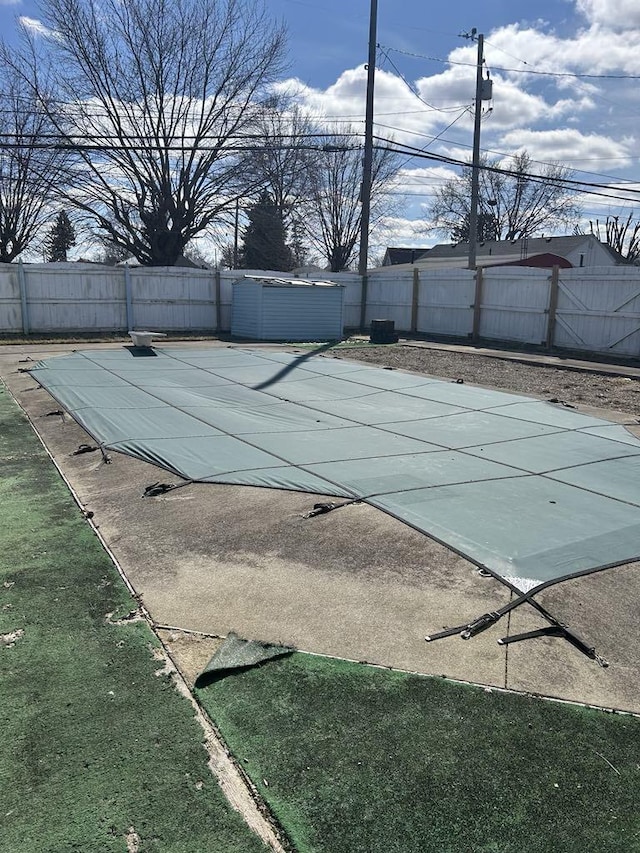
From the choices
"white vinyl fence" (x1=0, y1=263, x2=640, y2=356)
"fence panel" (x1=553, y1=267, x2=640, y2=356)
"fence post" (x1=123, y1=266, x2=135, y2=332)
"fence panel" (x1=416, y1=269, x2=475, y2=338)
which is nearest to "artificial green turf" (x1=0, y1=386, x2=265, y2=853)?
"fence panel" (x1=553, y1=267, x2=640, y2=356)

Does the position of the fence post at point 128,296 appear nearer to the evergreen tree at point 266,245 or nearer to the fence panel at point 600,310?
the fence panel at point 600,310

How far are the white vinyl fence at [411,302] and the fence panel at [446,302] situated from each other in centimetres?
3

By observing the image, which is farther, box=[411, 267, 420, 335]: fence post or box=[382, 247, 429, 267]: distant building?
box=[382, 247, 429, 267]: distant building

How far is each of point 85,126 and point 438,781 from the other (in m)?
25.3

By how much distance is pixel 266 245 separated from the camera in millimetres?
37312

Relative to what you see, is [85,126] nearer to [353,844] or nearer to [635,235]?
[353,844]

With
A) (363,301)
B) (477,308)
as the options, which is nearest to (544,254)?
(363,301)

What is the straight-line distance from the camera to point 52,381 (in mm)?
9211

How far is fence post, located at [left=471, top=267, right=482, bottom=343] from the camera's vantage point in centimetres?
1680

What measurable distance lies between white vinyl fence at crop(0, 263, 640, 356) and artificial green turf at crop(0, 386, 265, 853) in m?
13.5

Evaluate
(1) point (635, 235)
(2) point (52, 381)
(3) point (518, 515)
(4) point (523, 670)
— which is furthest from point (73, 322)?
(1) point (635, 235)

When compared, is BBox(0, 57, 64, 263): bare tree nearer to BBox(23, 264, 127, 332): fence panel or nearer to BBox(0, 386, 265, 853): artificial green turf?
BBox(23, 264, 127, 332): fence panel

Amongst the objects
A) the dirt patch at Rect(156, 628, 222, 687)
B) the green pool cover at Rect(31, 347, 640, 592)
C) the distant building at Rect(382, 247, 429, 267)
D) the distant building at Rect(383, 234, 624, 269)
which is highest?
the distant building at Rect(382, 247, 429, 267)

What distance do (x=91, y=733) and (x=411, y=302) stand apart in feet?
58.9
